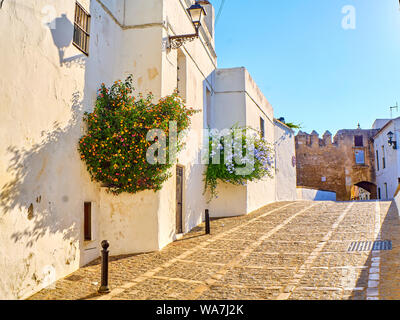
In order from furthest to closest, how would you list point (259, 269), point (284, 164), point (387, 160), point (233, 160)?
point (387, 160) < point (284, 164) < point (233, 160) < point (259, 269)

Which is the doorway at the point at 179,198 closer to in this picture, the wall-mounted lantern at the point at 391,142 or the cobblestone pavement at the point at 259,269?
the cobblestone pavement at the point at 259,269

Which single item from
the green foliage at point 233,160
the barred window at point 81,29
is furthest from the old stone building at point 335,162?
the barred window at point 81,29

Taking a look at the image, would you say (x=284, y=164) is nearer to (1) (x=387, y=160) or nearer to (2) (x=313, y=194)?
(2) (x=313, y=194)

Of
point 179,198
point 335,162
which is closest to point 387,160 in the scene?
point 335,162

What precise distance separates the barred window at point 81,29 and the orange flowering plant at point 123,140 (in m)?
0.87

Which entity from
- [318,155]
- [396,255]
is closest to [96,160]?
[396,255]

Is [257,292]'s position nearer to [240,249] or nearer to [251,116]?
[240,249]

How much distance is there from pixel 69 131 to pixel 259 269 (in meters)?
3.82

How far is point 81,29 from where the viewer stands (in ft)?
20.7

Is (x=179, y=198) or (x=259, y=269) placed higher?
(x=179, y=198)

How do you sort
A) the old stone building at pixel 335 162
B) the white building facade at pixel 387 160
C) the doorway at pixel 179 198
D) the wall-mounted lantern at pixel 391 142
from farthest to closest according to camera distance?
the old stone building at pixel 335 162 → the white building facade at pixel 387 160 → the wall-mounted lantern at pixel 391 142 → the doorway at pixel 179 198

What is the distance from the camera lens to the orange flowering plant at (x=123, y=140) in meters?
6.21

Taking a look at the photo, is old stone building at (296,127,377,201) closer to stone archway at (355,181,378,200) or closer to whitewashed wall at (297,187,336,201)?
stone archway at (355,181,378,200)

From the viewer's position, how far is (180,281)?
5.19 m
